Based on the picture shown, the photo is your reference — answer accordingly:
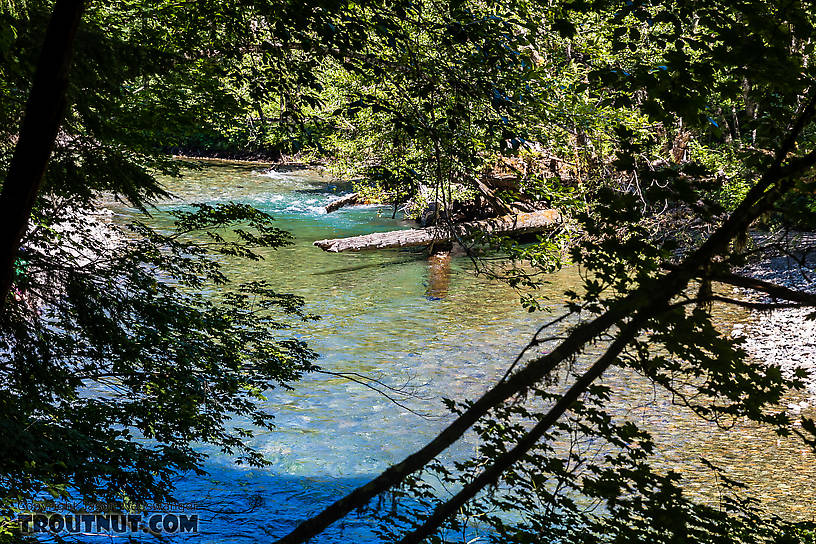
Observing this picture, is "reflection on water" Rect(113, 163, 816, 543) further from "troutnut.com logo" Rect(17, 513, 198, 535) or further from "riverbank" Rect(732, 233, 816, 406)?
"riverbank" Rect(732, 233, 816, 406)

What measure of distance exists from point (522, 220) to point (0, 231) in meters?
19.1

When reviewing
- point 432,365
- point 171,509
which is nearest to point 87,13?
point 171,509

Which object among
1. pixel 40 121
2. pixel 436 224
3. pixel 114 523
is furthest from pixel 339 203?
pixel 40 121

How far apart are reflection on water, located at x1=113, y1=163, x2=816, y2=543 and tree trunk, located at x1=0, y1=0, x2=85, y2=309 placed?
4.93 m

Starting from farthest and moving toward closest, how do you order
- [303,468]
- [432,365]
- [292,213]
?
[292,213] → [432,365] → [303,468]

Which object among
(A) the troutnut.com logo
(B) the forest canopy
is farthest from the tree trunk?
(A) the troutnut.com logo

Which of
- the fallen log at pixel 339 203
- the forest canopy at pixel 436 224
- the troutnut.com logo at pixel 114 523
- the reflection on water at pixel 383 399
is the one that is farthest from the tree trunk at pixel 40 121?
the fallen log at pixel 339 203

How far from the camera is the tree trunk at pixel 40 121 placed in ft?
7.36

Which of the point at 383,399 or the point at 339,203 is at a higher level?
the point at 339,203

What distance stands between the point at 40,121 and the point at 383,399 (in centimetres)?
891

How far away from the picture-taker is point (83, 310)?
5.46m

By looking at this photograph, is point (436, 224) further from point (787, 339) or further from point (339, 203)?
point (339, 203)

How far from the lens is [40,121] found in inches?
89.8

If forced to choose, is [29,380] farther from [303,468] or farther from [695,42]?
[695,42]
